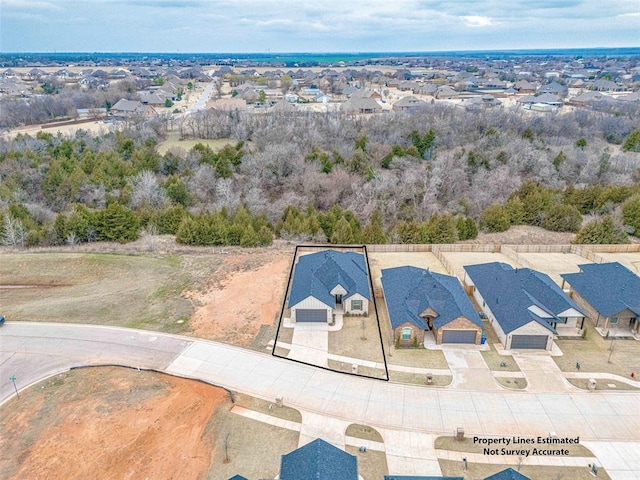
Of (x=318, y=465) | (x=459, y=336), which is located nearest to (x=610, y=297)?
(x=459, y=336)

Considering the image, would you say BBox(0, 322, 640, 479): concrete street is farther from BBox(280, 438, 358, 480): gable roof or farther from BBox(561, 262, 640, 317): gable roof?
BBox(561, 262, 640, 317): gable roof

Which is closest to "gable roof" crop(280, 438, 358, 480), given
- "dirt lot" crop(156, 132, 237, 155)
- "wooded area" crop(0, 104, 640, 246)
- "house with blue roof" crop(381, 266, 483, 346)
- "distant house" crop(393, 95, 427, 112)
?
"house with blue roof" crop(381, 266, 483, 346)

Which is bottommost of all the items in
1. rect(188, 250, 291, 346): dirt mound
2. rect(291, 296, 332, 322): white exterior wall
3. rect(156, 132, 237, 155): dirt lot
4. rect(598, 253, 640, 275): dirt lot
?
rect(188, 250, 291, 346): dirt mound

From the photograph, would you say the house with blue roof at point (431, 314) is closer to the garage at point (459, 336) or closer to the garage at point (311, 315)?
the garage at point (459, 336)

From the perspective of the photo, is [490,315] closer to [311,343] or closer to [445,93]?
[311,343]

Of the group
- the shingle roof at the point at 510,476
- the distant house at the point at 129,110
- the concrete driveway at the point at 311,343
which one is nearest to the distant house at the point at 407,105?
the distant house at the point at 129,110

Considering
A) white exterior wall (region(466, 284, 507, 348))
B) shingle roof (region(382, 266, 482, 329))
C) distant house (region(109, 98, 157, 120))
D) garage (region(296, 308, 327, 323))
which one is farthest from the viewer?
distant house (region(109, 98, 157, 120))

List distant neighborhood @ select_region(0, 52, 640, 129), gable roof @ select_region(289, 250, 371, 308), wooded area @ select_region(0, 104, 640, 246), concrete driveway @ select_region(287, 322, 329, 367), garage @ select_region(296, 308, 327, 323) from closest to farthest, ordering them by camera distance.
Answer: concrete driveway @ select_region(287, 322, 329, 367)
garage @ select_region(296, 308, 327, 323)
gable roof @ select_region(289, 250, 371, 308)
wooded area @ select_region(0, 104, 640, 246)
distant neighborhood @ select_region(0, 52, 640, 129)
